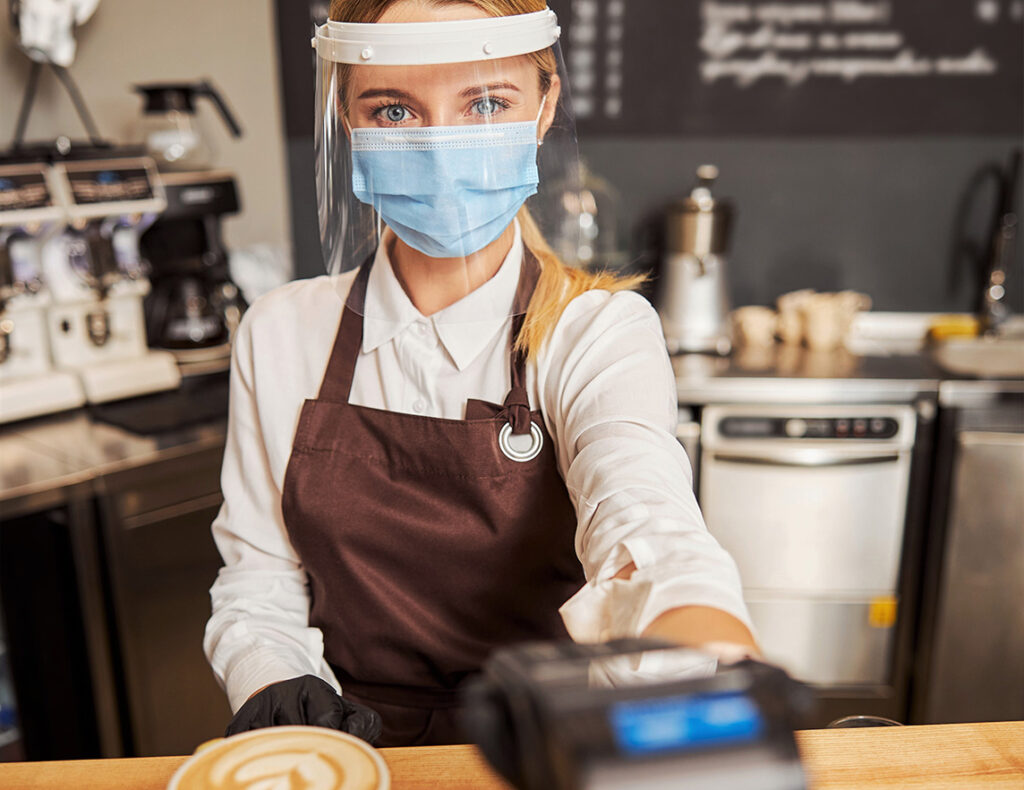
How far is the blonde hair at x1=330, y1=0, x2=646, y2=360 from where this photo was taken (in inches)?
41.2

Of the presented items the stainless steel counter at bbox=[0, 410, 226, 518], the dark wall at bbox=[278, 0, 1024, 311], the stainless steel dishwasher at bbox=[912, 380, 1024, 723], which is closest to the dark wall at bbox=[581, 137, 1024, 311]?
the dark wall at bbox=[278, 0, 1024, 311]

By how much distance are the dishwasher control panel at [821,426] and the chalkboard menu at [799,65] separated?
3.35ft

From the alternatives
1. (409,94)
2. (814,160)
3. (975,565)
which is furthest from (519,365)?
(814,160)

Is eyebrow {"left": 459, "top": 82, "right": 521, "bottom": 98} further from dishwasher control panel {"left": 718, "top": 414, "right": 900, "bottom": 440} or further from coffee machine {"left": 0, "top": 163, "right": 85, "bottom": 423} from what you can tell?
dishwasher control panel {"left": 718, "top": 414, "right": 900, "bottom": 440}

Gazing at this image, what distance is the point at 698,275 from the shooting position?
107 inches

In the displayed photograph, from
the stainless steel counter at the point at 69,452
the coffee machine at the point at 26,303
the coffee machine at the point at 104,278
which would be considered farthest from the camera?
the coffee machine at the point at 104,278

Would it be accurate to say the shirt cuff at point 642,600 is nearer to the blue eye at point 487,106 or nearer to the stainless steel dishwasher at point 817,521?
the blue eye at point 487,106

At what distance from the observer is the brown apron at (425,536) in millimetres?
1174

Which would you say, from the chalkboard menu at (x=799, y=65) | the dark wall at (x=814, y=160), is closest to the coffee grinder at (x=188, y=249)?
the dark wall at (x=814, y=160)

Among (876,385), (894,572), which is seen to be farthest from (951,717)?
(876,385)

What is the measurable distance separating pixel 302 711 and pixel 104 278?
147cm

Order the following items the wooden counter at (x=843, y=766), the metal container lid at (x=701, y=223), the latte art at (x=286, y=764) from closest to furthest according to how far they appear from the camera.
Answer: the latte art at (x=286, y=764) < the wooden counter at (x=843, y=766) < the metal container lid at (x=701, y=223)

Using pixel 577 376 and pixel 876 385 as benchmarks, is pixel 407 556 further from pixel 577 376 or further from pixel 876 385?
pixel 876 385

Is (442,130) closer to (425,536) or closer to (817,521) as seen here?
(425,536)
